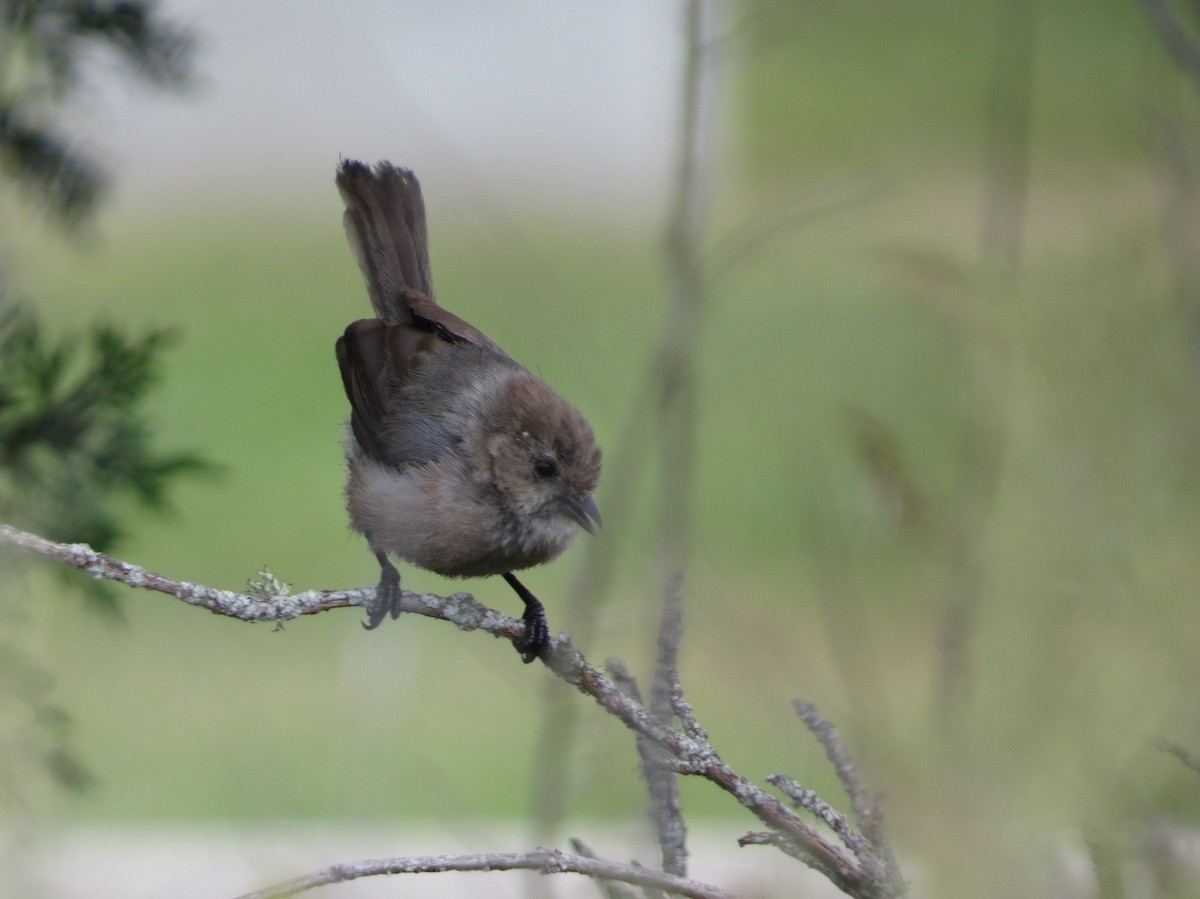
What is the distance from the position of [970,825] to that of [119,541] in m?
1.56

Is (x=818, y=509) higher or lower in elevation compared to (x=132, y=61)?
lower

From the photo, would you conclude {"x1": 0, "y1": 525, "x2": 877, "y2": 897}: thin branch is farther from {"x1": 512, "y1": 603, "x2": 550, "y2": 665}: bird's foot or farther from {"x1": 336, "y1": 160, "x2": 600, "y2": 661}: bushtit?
{"x1": 336, "y1": 160, "x2": 600, "y2": 661}: bushtit

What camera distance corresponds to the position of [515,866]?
1.14 metres

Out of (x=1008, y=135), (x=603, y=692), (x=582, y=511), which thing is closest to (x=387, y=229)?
(x=582, y=511)

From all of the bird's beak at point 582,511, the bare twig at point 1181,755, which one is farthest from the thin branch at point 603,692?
the bird's beak at point 582,511

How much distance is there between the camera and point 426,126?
1.96m

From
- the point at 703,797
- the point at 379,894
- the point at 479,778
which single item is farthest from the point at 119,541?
the point at 703,797

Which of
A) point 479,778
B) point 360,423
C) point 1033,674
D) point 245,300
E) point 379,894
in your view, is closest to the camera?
point 1033,674

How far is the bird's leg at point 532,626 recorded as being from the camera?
Answer: 1883 mm

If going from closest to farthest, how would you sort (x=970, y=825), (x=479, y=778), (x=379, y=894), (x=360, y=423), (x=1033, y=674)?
1. (x=970, y=825)
2. (x=1033, y=674)
3. (x=360, y=423)
4. (x=379, y=894)
5. (x=479, y=778)

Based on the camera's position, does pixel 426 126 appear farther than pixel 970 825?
Yes

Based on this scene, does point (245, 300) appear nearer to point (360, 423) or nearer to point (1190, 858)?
point (360, 423)

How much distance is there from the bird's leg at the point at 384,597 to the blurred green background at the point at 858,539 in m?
0.09

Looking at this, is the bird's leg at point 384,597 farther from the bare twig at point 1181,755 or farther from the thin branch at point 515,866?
the bare twig at point 1181,755
